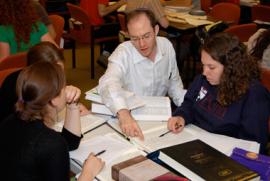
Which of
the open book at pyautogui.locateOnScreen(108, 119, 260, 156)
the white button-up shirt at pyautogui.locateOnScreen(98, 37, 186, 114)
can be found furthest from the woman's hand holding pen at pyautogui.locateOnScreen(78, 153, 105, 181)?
the white button-up shirt at pyautogui.locateOnScreen(98, 37, 186, 114)

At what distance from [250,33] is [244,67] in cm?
209

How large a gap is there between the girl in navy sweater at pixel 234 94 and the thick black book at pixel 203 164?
36cm

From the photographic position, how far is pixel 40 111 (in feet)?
4.81

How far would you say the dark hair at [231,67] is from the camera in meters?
1.93

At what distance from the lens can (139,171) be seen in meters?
1.42

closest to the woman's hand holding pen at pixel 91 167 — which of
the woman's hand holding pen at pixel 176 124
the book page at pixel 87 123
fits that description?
the book page at pixel 87 123

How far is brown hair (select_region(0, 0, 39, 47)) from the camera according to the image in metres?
2.93

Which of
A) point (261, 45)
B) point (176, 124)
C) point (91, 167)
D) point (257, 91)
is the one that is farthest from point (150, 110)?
point (261, 45)

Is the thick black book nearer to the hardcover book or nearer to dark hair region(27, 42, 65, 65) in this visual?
the hardcover book

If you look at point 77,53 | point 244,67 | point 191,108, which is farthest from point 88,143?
point 77,53

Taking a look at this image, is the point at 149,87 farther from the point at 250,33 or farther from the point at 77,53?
the point at 77,53

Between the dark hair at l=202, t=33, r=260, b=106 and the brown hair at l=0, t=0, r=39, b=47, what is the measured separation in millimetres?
1599

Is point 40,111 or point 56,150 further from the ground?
point 40,111

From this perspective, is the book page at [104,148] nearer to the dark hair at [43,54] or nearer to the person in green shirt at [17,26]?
the dark hair at [43,54]
